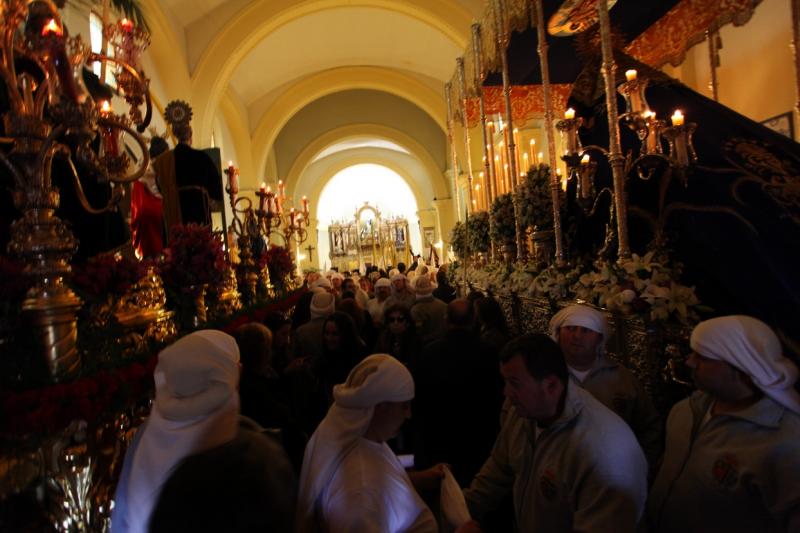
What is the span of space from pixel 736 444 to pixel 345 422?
126 cm

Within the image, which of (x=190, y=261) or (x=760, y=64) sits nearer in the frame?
(x=190, y=261)

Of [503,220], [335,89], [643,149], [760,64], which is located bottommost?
[503,220]

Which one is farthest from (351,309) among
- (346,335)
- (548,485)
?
(548,485)

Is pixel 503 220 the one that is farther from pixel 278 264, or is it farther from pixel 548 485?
pixel 548 485

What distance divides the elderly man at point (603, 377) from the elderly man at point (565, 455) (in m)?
0.61

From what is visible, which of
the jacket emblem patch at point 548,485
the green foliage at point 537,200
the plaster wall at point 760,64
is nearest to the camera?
the jacket emblem patch at point 548,485

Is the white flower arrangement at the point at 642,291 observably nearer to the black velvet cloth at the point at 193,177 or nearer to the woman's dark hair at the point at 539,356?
the woman's dark hair at the point at 539,356

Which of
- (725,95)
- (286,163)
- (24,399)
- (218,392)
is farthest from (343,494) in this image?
(286,163)

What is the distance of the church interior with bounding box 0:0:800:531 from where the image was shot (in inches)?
92.2

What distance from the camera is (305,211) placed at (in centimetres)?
1238

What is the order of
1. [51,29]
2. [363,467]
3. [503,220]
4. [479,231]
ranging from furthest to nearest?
[479,231] → [503,220] → [51,29] → [363,467]

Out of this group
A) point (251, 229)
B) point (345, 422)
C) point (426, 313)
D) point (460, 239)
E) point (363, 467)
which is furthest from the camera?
point (460, 239)

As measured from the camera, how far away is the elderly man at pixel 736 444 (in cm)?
167

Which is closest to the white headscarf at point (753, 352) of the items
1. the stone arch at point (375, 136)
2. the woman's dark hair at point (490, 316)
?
the woman's dark hair at point (490, 316)
